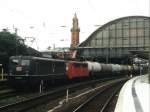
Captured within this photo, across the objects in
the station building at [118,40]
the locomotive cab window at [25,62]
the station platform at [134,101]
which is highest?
the station building at [118,40]

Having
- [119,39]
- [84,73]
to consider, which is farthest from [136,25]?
[84,73]

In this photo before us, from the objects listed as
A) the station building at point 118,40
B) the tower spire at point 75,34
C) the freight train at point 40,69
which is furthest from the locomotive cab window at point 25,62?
the tower spire at point 75,34

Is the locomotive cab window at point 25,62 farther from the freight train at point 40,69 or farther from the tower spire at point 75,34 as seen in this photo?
the tower spire at point 75,34

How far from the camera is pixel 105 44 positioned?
121 m

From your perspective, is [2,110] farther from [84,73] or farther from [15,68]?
[84,73]

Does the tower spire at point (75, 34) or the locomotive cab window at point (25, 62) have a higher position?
the tower spire at point (75, 34)

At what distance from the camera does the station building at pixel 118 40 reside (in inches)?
4139

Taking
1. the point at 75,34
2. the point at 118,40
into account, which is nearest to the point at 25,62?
the point at 118,40

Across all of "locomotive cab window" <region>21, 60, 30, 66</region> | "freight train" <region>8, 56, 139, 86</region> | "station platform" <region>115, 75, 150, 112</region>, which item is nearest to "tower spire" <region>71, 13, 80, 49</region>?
"freight train" <region>8, 56, 139, 86</region>

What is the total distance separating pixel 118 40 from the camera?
4658 inches

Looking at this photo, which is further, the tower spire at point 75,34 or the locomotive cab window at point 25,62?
the tower spire at point 75,34

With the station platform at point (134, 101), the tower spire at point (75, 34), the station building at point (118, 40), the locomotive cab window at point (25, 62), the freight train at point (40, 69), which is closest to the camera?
the station platform at point (134, 101)

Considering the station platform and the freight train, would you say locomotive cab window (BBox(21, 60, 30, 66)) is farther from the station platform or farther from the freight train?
the station platform

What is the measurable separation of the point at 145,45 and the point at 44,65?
84329 millimetres
